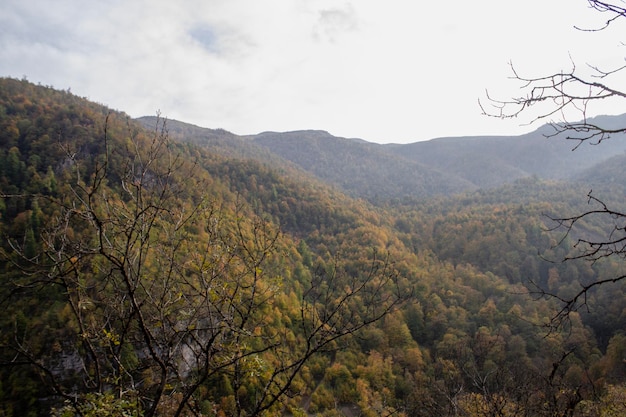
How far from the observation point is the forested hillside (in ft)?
12.0

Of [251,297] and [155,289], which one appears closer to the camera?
[251,297]

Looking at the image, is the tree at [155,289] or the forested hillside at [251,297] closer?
the tree at [155,289]

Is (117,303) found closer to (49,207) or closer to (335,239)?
(49,207)

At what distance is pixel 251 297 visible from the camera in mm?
4441

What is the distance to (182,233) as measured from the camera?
183 inches

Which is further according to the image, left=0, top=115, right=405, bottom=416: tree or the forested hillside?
the forested hillside

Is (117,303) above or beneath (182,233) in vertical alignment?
beneath

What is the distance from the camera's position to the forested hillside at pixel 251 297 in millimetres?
3652

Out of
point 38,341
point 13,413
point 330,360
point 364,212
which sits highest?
point 364,212

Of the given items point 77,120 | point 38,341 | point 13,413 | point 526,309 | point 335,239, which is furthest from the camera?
point 335,239

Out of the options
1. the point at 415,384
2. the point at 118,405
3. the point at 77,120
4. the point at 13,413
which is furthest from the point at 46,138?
the point at 118,405

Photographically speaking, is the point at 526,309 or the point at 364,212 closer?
the point at 526,309

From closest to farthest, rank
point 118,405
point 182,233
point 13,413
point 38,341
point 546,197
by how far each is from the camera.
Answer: point 118,405 → point 182,233 → point 13,413 → point 38,341 → point 546,197

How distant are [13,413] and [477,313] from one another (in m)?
56.9
